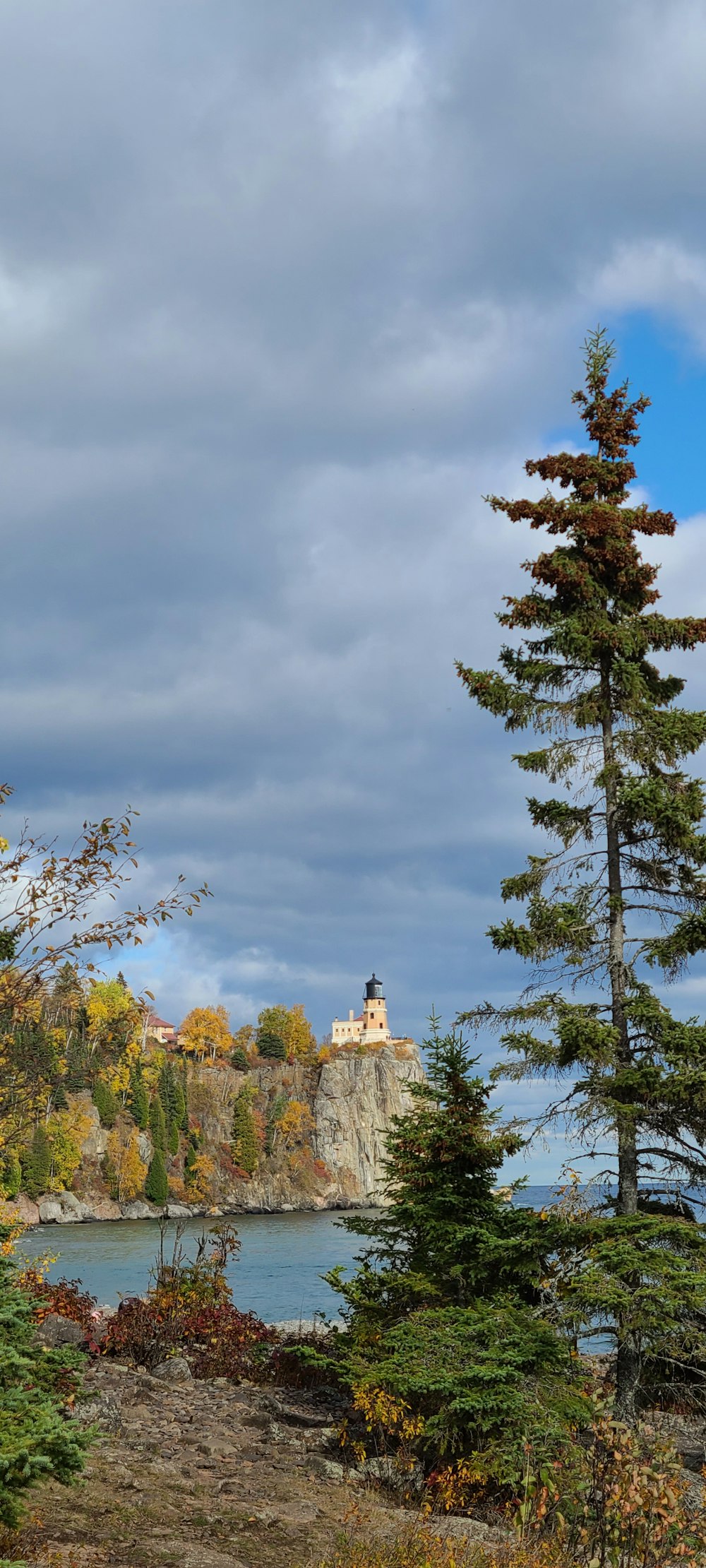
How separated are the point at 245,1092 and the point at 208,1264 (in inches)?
4543

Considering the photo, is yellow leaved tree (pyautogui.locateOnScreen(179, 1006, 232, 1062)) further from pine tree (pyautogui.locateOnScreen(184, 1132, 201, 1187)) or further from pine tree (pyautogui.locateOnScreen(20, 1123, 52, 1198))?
pine tree (pyautogui.locateOnScreen(20, 1123, 52, 1198))

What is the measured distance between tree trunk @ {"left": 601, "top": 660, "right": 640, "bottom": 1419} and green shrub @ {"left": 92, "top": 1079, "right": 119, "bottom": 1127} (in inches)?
3876

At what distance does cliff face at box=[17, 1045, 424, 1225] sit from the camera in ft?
339

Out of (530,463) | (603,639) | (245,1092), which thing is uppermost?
(530,463)

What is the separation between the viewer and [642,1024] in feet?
37.3

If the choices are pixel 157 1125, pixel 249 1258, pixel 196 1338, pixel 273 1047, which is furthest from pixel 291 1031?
pixel 196 1338

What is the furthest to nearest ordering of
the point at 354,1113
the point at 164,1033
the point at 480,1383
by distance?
1. the point at 164,1033
2. the point at 354,1113
3. the point at 480,1383

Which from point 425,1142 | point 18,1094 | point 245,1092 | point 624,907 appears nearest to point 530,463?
point 624,907

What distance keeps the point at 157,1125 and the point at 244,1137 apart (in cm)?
1467

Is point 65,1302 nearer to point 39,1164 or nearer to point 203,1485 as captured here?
point 203,1485

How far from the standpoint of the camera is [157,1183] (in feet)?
334

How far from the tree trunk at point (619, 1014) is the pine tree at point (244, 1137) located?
114 m

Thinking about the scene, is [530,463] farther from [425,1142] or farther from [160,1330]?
[160,1330]

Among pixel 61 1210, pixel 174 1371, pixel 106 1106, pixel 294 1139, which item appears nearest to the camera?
pixel 174 1371
